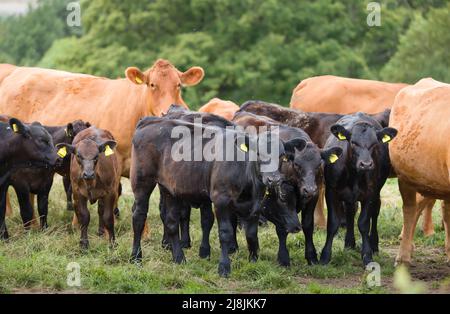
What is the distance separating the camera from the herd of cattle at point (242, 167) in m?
9.04

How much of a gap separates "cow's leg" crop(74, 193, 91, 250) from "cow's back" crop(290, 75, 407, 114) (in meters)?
4.84

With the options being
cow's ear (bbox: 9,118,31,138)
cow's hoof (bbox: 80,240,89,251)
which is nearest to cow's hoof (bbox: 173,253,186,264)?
cow's hoof (bbox: 80,240,89,251)

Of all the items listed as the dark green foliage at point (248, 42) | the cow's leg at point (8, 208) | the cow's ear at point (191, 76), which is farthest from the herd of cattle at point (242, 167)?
the dark green foliage at point (248, 42)

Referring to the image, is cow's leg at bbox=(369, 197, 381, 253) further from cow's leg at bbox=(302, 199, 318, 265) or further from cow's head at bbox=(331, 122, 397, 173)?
cow's leg at bbox=(302, 199, 318, 265)

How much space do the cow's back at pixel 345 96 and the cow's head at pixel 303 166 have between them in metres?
4.41

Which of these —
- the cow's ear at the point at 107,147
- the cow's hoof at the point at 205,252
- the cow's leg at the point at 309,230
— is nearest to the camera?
the cow's leg at the point at 309,230

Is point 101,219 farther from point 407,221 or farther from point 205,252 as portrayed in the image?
point 407,221

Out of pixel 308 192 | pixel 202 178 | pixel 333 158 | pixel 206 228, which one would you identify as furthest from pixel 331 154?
pixel 206 228

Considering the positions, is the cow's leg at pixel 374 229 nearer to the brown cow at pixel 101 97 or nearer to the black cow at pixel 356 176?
the black cow at pixel 356 176

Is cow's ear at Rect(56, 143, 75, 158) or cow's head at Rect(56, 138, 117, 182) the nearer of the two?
cow's head at Rect(56, 138, 117, 182)

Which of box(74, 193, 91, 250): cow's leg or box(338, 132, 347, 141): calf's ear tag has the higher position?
box(338, 132, 347, 141): calf's ear tag

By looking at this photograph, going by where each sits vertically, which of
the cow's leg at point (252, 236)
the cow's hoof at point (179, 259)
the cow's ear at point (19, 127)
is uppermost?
the cow's ear at point (19, 127)

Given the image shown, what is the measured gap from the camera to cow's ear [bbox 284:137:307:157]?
918cm
